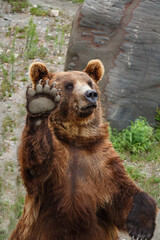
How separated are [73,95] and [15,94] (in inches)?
192

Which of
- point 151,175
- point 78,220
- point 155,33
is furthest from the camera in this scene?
point 155,33

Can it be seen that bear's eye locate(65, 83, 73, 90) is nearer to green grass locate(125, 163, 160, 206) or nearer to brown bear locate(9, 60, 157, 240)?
brown bear locate(9, 60, 157, 240)

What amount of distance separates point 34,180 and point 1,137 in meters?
4.06

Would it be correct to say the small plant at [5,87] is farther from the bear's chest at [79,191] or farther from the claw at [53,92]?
the claw at [53,92]

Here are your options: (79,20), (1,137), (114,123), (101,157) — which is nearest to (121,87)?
(114,123)

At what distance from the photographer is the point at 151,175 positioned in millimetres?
7555

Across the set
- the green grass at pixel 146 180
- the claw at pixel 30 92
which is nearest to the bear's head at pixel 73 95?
the claw at pixel 30 92

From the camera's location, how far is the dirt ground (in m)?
Answer: 6.64

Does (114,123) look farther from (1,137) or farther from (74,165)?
(74,165)

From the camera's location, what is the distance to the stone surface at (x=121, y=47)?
8133 mm

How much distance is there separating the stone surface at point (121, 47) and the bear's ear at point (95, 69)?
312 centimetres

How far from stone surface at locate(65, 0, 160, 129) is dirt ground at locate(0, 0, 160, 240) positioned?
5.03ft

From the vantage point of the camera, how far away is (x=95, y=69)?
5152 mm

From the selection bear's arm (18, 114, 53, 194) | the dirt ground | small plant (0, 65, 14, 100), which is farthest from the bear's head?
small plant (0, 65, 14, 100)
